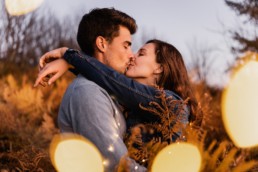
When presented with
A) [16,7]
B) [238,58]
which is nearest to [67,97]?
[238,58]

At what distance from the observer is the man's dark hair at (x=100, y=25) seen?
11.3 feet

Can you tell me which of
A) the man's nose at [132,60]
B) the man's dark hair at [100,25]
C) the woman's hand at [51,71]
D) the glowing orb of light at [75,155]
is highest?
the man's dark hair at [100,25]

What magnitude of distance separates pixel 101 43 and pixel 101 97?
34.1 inches

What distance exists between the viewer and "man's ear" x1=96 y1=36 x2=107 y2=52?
3398mm

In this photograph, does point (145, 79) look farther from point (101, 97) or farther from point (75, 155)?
point (75, 155)

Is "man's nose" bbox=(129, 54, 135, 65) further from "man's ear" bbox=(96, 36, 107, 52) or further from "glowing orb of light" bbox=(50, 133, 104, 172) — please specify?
"glowing orb of light" bbox=(50, 133, 104, 172)

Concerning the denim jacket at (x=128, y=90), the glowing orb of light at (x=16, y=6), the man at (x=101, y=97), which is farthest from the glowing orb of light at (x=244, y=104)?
the glowing orb of light at (x=16, y=6)

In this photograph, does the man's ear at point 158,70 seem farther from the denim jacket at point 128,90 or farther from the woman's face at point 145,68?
the denim jacket at point 128,90

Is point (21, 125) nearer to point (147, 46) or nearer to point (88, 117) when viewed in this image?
point (147, 46)

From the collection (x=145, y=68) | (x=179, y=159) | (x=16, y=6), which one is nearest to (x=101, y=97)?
(x=179, y=159)

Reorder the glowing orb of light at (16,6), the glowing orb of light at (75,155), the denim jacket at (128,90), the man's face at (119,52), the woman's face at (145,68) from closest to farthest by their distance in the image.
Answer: the glowing orb of light at (75,155) → the denim jacket at (128,90) → the woman's face at (145,68) → the man's face at (119,52) → the glowing orb of light at (16,6)

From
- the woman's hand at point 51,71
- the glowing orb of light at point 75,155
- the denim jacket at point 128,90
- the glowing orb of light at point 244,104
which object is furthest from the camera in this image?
the glowing orb of light at point 244,104

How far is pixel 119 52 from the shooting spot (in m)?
3.43

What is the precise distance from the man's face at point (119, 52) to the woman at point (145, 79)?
6cm
